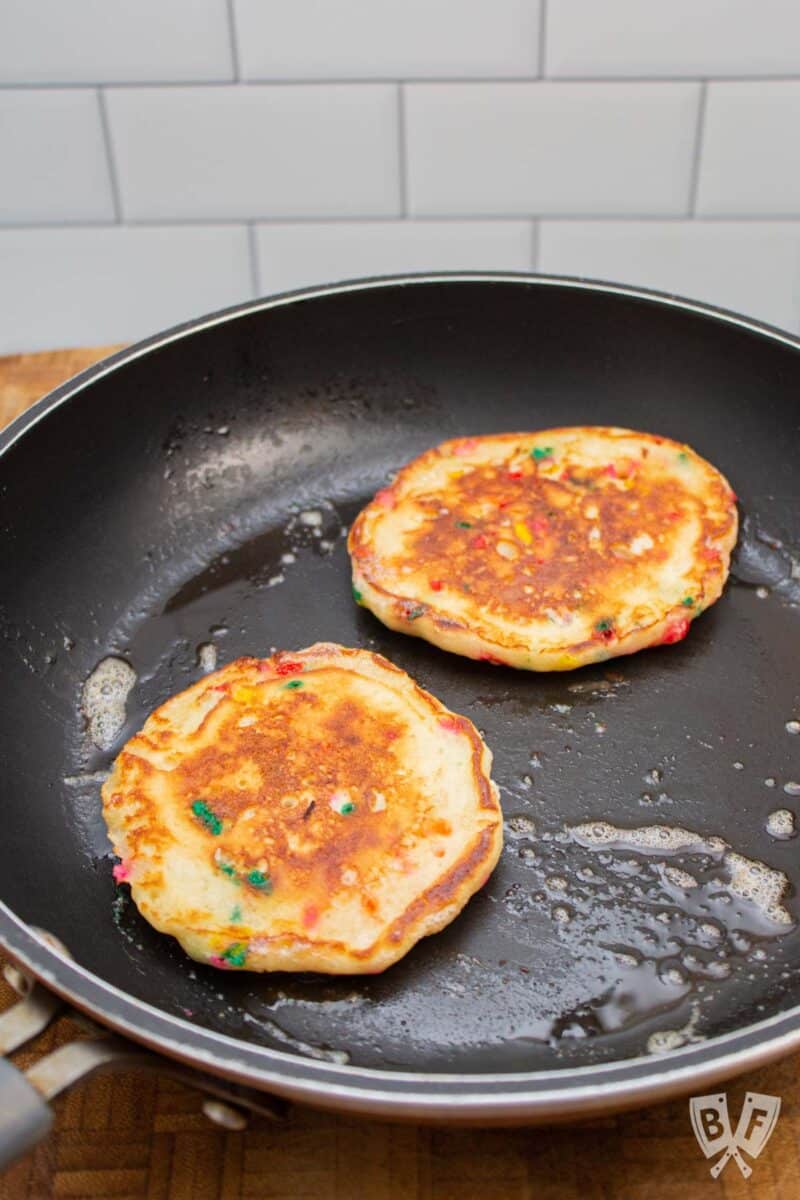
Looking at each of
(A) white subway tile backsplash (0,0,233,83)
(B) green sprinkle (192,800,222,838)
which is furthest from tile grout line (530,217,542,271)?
(B) green sprinkle (192,800,222,838)

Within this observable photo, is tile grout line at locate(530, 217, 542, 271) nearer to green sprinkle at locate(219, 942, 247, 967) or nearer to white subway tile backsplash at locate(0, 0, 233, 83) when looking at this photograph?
white subway tile backsplash at locate(0, 0, 233, 83)

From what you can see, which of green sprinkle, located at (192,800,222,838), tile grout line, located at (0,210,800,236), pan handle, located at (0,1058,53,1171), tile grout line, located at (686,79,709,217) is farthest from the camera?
tile grout line, located at (0,210,800,236)

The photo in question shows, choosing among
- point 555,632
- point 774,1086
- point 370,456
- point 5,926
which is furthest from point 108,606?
point 774,1086

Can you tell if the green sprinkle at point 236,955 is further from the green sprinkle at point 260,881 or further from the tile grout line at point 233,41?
the tile grout line at point 233,41

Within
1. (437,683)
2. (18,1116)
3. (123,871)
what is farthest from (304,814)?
(18,1116)

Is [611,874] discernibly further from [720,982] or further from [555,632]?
[555,632]

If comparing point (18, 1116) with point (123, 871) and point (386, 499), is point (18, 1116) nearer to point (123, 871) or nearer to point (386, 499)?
point (123, 871)

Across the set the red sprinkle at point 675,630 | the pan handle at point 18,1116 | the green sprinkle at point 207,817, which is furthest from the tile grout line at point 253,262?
the pan handle at point 18,1116
